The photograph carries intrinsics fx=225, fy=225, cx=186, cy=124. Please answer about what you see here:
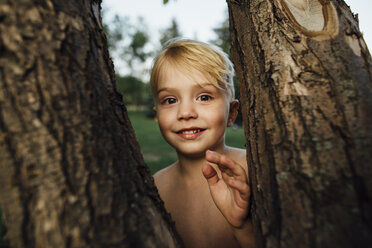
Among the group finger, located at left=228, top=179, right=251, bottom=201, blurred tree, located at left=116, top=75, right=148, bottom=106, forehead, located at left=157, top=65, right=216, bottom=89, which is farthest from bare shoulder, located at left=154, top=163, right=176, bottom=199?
blurred tree, located at left=116, top=75, right=148, bottom=106

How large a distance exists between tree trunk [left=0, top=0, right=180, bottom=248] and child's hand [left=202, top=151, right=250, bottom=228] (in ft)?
1.89

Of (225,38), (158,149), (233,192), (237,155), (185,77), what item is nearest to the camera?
(233,192)

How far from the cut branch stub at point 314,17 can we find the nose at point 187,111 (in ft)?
3.54

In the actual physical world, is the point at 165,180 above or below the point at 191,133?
below

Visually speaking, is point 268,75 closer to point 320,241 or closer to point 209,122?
point 320,241

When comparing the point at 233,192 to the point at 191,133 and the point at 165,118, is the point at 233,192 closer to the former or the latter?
the point at 191,133

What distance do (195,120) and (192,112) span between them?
8 cm

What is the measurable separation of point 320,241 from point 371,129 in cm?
46

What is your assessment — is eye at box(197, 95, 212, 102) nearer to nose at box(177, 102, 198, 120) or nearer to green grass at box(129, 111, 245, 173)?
nose at box(177, 102, 198, 120)

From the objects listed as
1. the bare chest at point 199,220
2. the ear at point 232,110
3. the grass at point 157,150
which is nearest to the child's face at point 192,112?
the ear at point 232,110

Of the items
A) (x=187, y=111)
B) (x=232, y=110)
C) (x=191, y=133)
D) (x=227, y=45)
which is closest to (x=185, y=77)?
(x=187, y=111)

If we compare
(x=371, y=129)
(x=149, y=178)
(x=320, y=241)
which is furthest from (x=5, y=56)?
(x=371, y=129)

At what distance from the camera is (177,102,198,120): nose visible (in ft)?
6.54

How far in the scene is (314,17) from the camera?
43.9 inches
